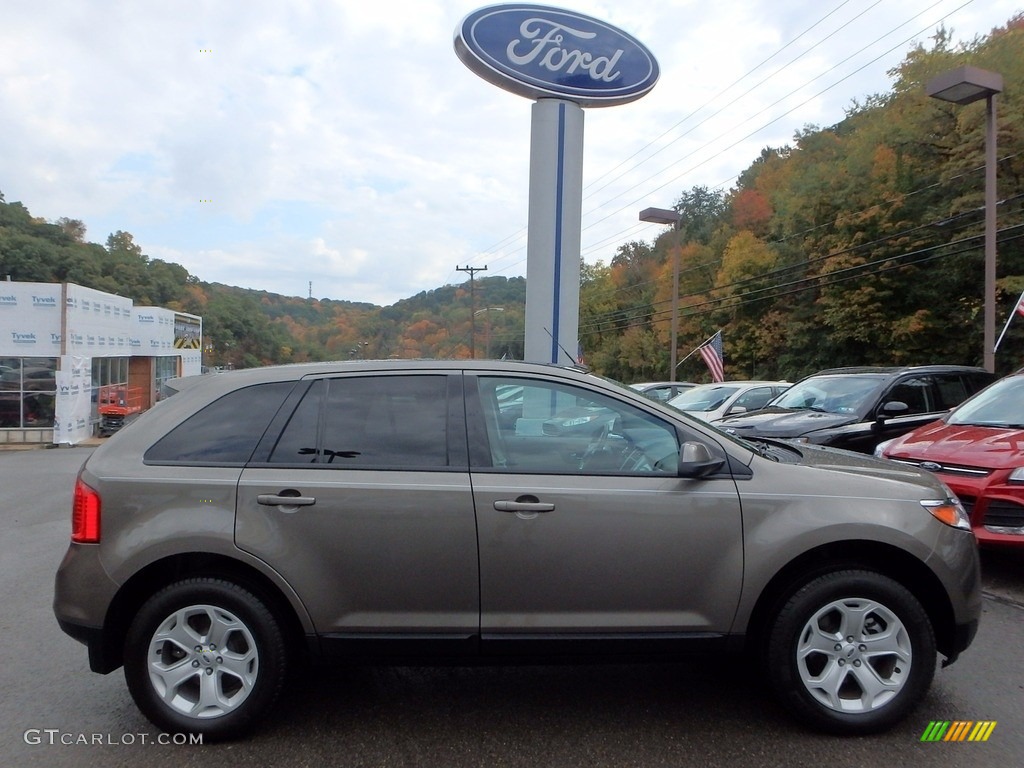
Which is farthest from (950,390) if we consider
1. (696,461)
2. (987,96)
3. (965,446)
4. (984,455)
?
(696,461)

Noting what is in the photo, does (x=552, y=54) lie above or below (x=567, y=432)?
above

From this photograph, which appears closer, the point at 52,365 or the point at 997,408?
the point at 997,408

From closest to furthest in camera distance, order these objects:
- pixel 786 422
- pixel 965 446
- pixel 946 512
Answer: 1. pixel 946 512
2. pixel 965 446
3. pixel 786 422

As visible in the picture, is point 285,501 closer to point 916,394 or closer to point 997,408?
point 997,408

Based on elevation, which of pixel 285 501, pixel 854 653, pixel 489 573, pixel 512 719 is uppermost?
pixel 285 501

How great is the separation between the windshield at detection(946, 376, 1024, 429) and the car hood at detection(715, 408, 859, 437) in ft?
5.55

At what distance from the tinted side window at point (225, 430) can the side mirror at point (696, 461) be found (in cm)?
188

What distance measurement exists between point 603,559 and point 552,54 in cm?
895

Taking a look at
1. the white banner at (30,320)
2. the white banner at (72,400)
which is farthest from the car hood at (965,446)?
the white banner at (30,320)

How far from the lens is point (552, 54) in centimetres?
1086

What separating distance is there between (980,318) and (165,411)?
1390 inches

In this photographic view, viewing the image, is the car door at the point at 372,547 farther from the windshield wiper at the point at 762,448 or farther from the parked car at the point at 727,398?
the parked car at the point at 727,398

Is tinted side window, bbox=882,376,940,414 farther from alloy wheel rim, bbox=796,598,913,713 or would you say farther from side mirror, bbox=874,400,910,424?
alloy wheel rim, bbox=796,598,913,713

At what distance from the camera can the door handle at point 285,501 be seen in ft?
11.7
